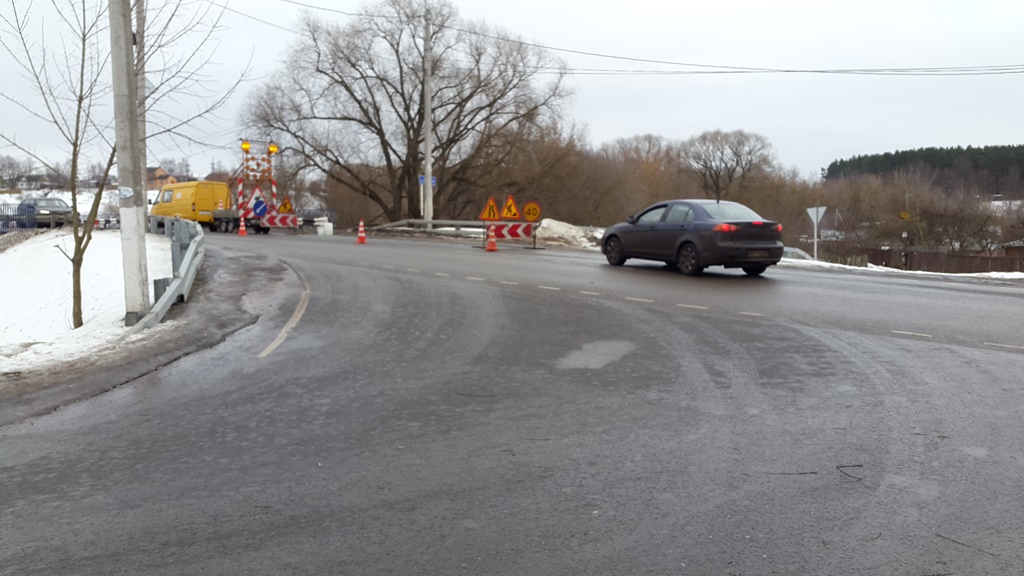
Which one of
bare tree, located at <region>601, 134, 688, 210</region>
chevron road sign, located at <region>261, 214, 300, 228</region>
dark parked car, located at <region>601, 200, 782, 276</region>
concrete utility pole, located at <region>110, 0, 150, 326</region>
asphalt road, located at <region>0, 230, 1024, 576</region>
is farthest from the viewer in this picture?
bare tree, located at <region>601, 134, 688, 210</region>

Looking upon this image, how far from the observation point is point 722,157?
98875 millimetres

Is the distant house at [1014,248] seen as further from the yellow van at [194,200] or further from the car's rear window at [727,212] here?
the yellow van at [194,200]

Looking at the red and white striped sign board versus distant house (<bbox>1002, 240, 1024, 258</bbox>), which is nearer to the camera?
the red and white striped sign board

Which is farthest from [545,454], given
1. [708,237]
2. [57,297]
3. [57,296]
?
[57,296]

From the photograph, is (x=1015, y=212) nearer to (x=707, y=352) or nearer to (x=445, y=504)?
(x=707, y=352)

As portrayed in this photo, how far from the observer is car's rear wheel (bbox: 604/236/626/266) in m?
18.0

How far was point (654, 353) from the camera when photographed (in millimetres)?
8102

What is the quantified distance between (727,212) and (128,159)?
34.5 feet

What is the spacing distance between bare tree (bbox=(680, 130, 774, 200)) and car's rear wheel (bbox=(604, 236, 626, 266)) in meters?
80.0

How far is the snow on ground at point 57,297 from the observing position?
9070mm

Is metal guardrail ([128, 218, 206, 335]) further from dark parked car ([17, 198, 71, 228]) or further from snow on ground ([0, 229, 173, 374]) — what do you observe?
dark parked car ([17, 198, 71, 228])

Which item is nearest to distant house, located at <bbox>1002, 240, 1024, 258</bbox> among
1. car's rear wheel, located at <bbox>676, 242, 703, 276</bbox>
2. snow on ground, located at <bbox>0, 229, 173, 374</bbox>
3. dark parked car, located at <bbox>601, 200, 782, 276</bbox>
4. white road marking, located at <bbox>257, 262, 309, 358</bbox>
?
dark parked car, located at <bbox>601, 200, 782, 276</bbox>

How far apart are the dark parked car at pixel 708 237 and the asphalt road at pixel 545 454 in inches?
202

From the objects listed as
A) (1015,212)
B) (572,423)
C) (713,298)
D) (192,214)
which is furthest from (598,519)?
(1015,212)
